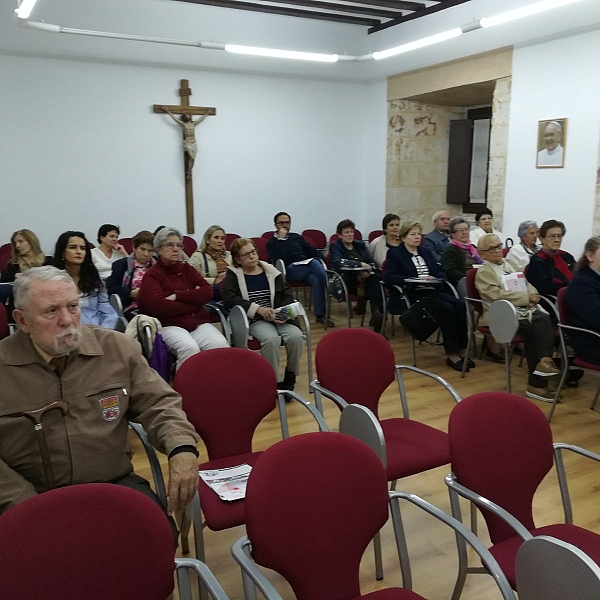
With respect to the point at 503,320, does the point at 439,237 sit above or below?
above

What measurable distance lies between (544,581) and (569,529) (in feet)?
1.79

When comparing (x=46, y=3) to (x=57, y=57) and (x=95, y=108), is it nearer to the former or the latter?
(x=57, y=57)

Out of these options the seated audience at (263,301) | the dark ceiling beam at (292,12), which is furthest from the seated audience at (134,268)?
the dark ceiling beam at (292,12)

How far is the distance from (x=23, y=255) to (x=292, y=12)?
458cm

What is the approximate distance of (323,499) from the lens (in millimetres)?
1535

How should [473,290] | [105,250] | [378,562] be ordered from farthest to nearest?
[105,250] < [473,290] < [378,562]

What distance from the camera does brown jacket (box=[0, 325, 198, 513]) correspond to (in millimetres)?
1689

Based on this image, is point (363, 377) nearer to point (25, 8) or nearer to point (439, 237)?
point (439, 237)

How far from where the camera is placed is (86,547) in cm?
125

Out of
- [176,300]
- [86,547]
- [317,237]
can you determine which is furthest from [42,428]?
[317,237]

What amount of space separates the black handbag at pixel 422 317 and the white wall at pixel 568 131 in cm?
213

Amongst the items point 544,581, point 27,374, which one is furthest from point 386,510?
point 27,374

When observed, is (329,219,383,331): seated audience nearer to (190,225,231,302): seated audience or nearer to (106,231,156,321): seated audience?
(190,225,231,302): seated audience

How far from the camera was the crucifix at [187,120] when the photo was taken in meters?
7.05
